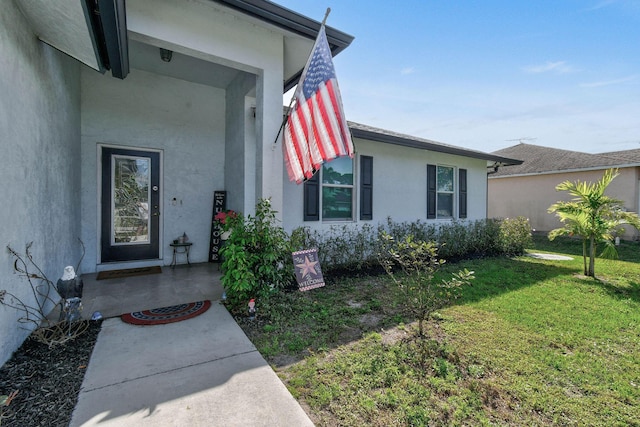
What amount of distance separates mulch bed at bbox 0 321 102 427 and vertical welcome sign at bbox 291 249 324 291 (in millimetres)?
2395

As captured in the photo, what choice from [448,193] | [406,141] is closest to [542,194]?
[448,193]

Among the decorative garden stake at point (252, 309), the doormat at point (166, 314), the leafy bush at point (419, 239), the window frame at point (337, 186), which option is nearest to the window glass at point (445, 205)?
the leafy bush at point (419, 239)

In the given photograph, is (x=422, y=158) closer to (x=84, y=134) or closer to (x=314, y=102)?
(x=314, y=102)

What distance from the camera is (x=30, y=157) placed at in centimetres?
274

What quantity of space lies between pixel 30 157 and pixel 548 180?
1672cm

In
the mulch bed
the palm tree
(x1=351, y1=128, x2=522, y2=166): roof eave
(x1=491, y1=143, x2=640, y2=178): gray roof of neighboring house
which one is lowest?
the mulch bed

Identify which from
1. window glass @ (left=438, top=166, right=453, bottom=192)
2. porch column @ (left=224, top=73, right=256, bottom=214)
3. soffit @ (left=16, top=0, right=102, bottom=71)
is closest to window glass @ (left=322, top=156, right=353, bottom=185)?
porch column @ (left=224, top=73, right=256, bottom=214)

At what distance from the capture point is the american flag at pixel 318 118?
338 cm

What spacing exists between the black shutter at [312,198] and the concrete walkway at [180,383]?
3146 mm

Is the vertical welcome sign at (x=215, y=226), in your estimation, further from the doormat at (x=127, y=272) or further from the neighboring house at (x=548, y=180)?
the neighboring house at (x=548, y=180)

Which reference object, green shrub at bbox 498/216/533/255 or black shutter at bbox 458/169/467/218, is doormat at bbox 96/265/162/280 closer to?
black shutter at bbox 458/169/467/218

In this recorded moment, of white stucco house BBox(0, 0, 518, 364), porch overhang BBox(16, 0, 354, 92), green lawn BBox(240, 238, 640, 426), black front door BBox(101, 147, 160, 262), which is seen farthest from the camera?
black front door BBox(101, 147, 160, 262)

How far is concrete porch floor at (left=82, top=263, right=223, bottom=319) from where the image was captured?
3660 mm

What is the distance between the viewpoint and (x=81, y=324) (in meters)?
3.03
